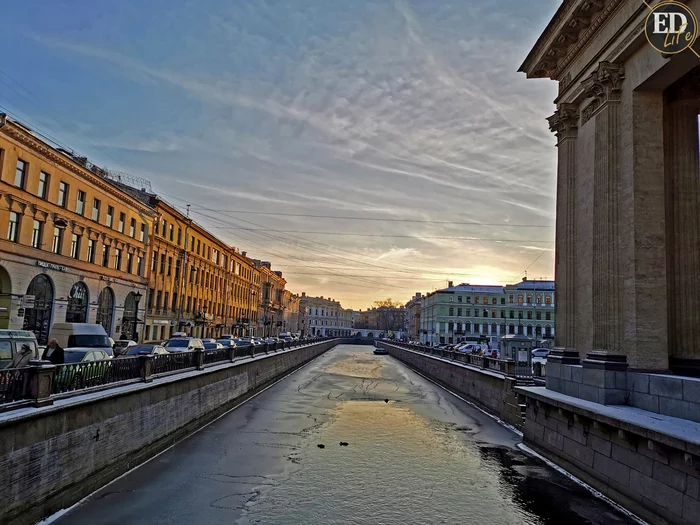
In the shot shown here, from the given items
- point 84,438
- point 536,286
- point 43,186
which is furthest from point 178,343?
point 536,286

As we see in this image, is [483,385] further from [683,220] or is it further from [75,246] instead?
[75,246]

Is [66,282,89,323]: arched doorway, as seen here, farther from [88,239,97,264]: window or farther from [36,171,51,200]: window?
[36,171,51,200]: window

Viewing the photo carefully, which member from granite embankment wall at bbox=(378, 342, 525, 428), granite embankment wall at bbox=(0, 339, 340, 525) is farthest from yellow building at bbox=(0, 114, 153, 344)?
granite embankment wall at bbox=(378, 342, 525, 428)

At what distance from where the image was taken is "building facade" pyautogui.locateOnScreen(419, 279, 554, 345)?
97938 mm

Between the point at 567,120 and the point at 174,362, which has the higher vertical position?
the point at 567,120

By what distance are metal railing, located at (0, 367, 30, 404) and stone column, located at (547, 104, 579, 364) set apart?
12489mm

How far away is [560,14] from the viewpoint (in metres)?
14.8

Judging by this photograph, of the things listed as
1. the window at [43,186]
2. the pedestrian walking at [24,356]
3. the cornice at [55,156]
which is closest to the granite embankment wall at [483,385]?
the pedestrian walking at [24,356]

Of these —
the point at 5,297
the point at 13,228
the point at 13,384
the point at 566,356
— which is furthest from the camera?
the point at 13,228

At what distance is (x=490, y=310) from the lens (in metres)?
101

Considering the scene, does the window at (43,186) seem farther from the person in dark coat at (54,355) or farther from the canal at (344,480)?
the person in dark coat at (54,355)

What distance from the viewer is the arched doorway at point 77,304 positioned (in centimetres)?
3375

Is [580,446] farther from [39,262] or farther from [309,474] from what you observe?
[39,262]

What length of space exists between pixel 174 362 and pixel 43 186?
776 inches
